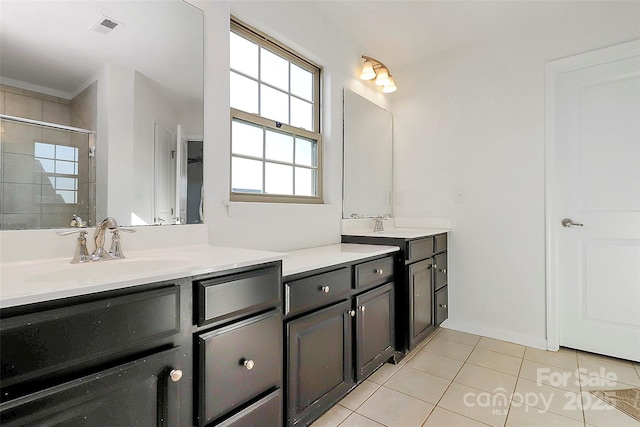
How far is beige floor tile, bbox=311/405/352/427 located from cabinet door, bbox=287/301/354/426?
11 centimetres

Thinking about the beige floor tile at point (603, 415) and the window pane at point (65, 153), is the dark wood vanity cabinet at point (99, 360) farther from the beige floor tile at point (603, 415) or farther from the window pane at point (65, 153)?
the beige floor tile at point (603, 415)

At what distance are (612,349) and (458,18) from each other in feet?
8.85

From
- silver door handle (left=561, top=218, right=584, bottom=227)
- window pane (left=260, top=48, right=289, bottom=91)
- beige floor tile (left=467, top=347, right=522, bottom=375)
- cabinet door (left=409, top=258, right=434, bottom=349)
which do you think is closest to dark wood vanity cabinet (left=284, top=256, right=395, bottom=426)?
cabinet door (left=409, top=258, right=434, bottom=349)

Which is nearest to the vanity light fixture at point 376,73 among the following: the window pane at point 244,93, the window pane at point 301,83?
the window pane at point 301,83

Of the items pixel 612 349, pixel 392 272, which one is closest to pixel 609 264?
pixel 612 349

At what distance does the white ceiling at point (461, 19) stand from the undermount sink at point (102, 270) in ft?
6.79

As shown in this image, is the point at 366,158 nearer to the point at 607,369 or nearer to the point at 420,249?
the point at 420,249

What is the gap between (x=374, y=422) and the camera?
1.56 meters

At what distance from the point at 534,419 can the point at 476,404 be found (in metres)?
0.26

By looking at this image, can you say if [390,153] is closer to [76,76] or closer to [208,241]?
[208,241]

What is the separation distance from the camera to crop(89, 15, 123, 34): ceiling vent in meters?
1.25

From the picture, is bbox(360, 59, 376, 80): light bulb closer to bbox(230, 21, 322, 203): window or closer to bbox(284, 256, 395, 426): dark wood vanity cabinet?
bbox(230, 21, 322, 203): window

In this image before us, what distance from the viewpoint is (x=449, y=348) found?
8.06ft

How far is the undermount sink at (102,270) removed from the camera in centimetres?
84
